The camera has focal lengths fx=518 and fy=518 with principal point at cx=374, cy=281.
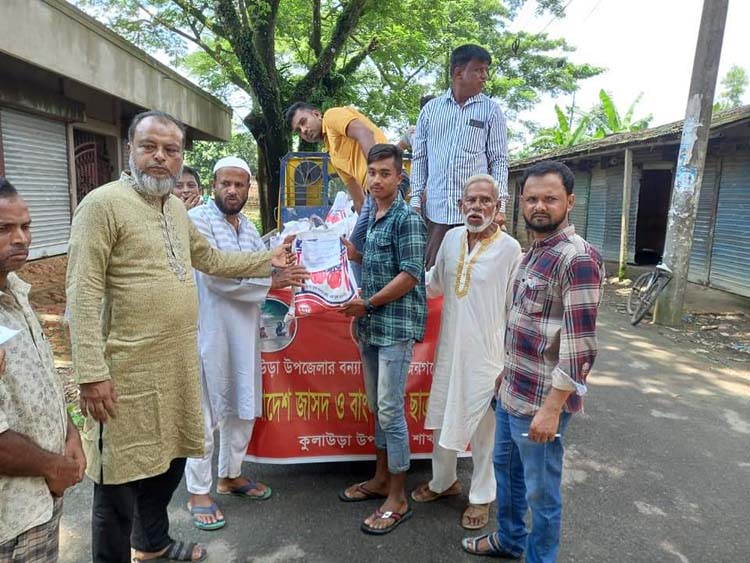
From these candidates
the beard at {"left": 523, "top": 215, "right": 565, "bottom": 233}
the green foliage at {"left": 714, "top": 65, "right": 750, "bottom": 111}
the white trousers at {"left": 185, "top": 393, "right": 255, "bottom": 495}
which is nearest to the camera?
the beard at {"left": 523, "top": 215, "right": 565, "bottom": 233}

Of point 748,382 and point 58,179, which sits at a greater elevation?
point 58,179

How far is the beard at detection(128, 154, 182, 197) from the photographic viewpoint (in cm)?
197

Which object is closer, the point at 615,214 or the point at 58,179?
the point at 58,179

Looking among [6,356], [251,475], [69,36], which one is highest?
[69,36]

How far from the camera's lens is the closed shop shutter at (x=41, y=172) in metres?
6.92

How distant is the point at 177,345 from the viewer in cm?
203

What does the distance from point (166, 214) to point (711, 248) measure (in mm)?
10220

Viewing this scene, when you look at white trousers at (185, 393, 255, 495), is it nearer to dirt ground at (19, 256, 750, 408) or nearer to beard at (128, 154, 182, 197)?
beard at (128, 154, 182, 197)

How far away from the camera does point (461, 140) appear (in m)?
3.12

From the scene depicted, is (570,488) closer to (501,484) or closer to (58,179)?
(501,484)

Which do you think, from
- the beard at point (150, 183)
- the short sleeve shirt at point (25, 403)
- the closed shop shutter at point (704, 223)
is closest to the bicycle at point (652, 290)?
the closed shop shutter at point (704, 223)

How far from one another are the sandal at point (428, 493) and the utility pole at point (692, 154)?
5.44 metres

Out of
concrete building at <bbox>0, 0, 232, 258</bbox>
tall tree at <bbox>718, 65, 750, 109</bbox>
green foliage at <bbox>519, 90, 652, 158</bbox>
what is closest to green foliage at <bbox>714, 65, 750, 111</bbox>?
tall tree at <bbox>718, 65, 750, 109</bbox>

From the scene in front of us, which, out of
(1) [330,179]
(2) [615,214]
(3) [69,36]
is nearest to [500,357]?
(1) [330,179]
